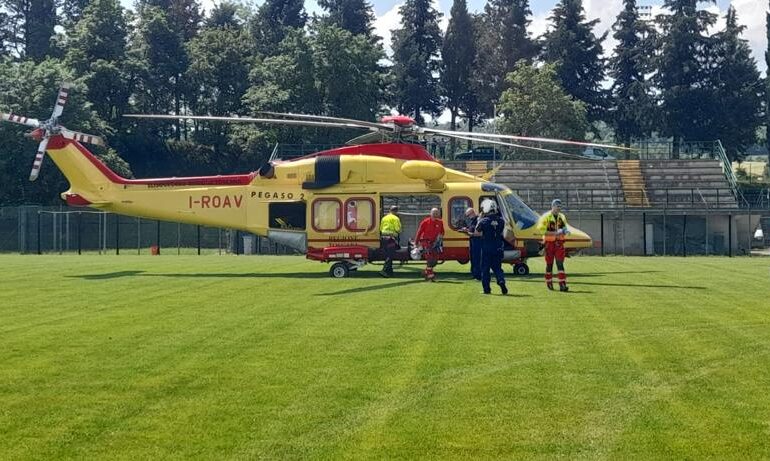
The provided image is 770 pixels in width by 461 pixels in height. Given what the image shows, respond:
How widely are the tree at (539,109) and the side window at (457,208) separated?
42745 mm

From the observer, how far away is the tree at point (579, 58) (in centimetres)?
7438

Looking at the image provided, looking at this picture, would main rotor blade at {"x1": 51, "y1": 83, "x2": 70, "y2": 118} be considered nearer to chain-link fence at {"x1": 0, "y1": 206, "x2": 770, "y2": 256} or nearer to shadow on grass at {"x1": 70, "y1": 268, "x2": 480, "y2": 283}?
shadow on grass at {"x1": 70, "y1": 268, "x2": 480, "y2": 283}

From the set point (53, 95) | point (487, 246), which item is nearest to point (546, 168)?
point (53, 95)

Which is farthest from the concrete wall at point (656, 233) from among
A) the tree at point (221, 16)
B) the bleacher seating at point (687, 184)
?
the tree at point (221, 16)

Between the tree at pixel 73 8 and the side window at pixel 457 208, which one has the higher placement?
the tree at pixel 73 8

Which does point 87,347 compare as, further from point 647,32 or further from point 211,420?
point 647,32

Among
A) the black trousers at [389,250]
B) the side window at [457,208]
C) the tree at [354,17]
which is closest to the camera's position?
the black trousers at [389,250]

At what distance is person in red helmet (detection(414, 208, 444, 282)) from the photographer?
1992 centimetres

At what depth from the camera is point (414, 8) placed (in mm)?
82250

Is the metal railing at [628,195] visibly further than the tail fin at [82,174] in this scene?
Yes

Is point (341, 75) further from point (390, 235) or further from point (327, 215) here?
point (390, 235)

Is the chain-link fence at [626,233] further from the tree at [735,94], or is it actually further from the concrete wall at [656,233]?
the tree at [735,94]

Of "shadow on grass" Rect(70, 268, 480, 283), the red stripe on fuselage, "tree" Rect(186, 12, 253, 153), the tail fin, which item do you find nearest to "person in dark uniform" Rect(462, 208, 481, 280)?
"shadow on grass" Rect(70, 268, 480, 283)

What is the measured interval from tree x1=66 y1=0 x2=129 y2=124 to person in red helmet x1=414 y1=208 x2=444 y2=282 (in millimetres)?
47748
